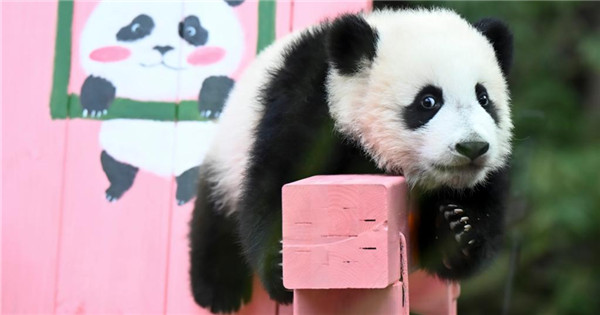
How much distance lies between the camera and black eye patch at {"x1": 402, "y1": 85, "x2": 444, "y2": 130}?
2.21 meters

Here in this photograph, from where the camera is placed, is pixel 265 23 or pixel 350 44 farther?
pixel 265 23

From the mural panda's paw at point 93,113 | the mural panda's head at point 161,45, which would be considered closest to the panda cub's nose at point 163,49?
the mural panda's head at point 161,45

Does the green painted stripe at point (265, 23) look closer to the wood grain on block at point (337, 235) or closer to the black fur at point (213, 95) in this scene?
the black fur at point (213, 95)

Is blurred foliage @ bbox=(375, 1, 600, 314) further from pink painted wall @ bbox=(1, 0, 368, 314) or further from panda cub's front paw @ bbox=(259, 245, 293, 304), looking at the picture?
panda cub's front paw @ bbox=(259, 245, 293, 304)

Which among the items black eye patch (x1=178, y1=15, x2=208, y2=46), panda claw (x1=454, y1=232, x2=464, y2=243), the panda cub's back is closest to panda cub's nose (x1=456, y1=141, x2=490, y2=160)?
panda claw (x1=454, y1=232, x2=464, y2=243)

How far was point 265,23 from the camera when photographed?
2.98 m

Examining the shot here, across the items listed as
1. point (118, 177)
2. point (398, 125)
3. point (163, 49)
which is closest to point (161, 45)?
point (163, 49)

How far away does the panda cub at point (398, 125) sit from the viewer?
2.20 metres

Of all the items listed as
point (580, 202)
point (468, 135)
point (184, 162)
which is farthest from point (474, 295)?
point (468, 135)

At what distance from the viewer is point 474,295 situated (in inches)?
210

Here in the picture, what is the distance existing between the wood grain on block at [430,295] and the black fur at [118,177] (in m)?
1.00

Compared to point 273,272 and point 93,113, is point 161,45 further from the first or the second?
point 273,272

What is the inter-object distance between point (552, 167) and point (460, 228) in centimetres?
241

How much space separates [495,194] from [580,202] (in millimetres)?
2235
